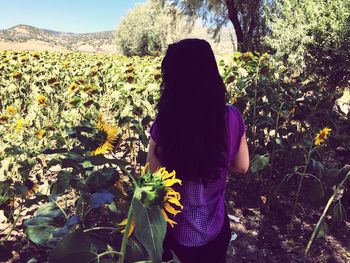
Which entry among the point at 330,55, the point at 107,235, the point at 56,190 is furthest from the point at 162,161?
the point at 330,55

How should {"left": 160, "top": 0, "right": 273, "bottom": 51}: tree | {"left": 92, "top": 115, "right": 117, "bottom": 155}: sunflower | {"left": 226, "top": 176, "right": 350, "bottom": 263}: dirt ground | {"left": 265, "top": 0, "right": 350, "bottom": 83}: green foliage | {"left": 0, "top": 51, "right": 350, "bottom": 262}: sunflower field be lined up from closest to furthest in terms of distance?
{"left": 0, "top": 51, "right": 350, "bottom": 262}: sunflower field
{"left": 92, "top": 115, "right": 117, "bottom": 155}: sunflower
{"left": 226, "top": 176, "right": 350, "bottom": 263}: dirt ground
{"left": 265, "top": 0, "right": 350, "bottom": 83}: green foliage
{"left": 160, "top": 0, "right": 273, "bottom": 51}: tree

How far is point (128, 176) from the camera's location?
985 millimetres

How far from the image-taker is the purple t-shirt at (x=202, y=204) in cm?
135

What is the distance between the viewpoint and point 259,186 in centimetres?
330

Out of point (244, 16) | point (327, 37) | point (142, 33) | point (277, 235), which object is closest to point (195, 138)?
point (277, 235)

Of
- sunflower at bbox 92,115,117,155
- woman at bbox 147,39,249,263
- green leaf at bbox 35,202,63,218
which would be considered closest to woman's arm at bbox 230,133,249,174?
woman at bbox 147,39,249,263

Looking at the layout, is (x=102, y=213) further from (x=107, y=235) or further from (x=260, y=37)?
(x=260, y=37)

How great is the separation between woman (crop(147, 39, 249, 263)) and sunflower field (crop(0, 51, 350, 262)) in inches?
3.4

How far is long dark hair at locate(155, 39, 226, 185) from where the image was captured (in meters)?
1.21

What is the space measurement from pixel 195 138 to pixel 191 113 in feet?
0.27

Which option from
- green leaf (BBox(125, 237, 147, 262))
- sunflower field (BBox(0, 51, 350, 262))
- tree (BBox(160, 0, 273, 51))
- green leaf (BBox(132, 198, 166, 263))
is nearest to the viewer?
green leaf (BBox(132, 198, 166, 263))

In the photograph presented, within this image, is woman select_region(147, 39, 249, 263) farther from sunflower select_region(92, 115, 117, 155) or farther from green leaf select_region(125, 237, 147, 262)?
green leaf select_region(125, 237, 147, 262)

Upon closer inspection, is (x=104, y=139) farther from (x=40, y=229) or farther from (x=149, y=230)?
(x=149, y=230)

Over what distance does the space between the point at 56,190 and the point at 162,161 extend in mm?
618
